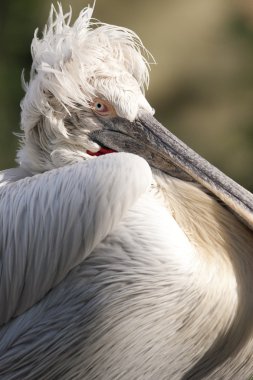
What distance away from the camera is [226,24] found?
8.02 m

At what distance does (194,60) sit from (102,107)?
4.70 metres

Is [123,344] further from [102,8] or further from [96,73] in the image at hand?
[102,8]

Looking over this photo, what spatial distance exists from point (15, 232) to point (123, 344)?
0.53 metres

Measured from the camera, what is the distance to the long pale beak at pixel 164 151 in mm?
3305

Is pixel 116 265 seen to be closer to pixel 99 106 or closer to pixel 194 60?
pixel 99 106

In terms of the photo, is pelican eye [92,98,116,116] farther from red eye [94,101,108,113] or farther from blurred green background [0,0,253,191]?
blurred green background [0,0,253,191]

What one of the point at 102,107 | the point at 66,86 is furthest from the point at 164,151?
the point at 66,86

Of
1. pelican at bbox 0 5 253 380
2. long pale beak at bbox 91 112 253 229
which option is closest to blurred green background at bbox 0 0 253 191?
long pale beak at bbox 91 112 253 229

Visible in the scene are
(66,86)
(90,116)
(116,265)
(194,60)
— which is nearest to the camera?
(116,265)

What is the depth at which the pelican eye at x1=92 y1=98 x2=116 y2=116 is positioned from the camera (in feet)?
11.2

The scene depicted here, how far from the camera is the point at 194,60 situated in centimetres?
800

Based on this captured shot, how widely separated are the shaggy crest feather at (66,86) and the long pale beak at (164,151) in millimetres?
58

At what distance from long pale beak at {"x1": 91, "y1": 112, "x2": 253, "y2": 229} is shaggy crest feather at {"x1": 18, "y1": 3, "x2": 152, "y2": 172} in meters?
0.06

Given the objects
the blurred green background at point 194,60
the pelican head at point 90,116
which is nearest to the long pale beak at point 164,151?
the pelican head at point 90,116
